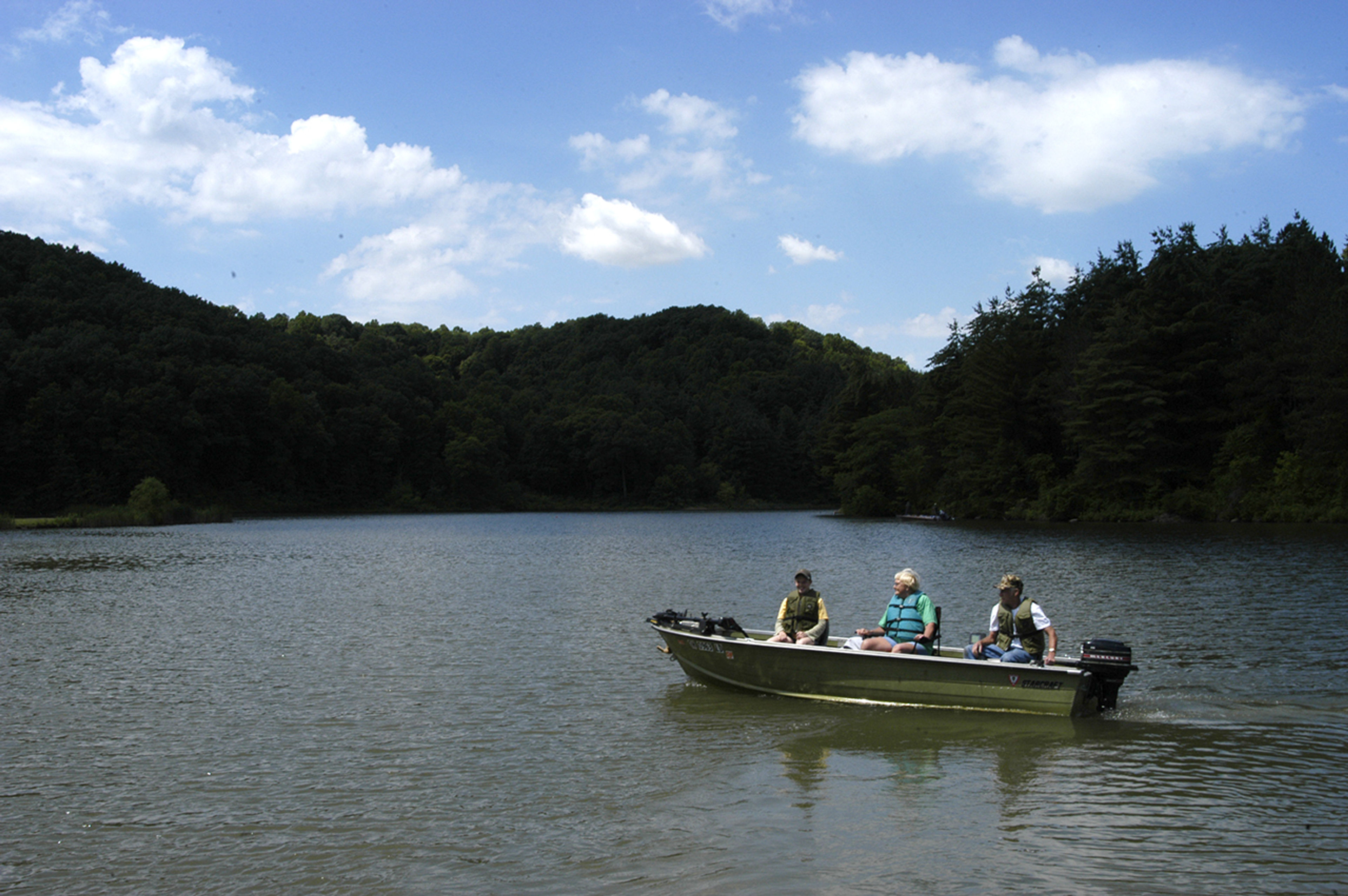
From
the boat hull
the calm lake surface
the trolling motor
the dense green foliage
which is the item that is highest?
the dense green foliage

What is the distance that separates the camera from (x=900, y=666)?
12.2 m

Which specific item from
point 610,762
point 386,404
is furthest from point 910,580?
point 386,404

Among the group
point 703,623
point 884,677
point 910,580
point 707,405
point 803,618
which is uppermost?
point 707,405

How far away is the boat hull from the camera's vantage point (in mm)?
11609

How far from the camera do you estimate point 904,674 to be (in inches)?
482

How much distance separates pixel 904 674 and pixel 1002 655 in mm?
1211

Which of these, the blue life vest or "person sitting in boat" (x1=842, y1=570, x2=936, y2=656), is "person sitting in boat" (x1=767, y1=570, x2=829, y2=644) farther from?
the blue life vest

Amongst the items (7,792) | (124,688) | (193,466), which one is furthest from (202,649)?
(193,466)

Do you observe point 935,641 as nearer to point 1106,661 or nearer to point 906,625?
point 906,625

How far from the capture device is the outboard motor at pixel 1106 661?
37.6 feet

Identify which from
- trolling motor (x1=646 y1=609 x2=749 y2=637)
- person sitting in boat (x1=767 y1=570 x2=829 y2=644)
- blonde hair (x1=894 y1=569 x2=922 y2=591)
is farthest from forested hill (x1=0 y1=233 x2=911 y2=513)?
blonde hair (x1=894 y1=569 x2=922 y2=591)

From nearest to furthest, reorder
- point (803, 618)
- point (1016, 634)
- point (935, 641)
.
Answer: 1. point (1016, 634)
2. point (935, 641)
3. point (803, 618)

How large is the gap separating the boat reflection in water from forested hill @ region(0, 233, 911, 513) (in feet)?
265

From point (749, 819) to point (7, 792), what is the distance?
689 cm
